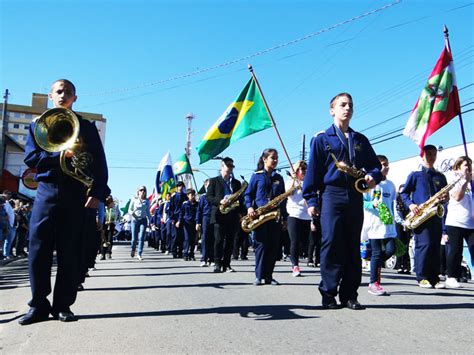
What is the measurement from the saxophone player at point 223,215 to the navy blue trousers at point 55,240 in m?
5.68

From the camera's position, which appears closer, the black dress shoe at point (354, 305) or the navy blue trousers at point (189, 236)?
the black dress shoe at point (354, 305)

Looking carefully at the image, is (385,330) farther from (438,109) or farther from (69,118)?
(438,109)

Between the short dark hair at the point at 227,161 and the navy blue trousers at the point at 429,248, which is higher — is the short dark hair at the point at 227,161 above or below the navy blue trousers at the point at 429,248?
above

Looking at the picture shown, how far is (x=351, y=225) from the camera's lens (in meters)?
5.47

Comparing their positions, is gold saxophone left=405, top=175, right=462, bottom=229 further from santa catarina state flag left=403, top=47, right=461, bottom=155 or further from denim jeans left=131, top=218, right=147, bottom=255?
denim jeans left=131, top=218, right=147, bottom=255

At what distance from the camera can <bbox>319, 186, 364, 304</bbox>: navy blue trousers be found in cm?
542

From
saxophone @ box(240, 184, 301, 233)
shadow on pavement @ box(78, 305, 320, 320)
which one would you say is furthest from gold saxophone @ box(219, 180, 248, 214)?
shadow on pavement @ box(78, 305, 320, 320)

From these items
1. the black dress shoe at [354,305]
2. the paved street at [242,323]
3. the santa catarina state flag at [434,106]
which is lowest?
the paved street at [242,323]

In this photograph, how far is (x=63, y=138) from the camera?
482 cm

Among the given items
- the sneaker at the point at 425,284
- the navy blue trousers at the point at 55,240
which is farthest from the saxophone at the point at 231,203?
the navy blue trousers at the point at 55,240

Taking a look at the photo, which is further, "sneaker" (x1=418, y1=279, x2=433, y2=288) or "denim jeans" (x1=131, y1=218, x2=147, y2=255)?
A: "denim jeans" (x1=131, y1=218, x2=147, y2=255)

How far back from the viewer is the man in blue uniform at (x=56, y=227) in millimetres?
4719

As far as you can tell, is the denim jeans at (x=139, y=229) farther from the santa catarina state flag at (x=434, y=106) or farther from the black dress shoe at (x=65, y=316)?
the black dress shoe at (x=65, y=316)

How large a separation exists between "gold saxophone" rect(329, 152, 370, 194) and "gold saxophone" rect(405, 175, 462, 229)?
8.98 ft
